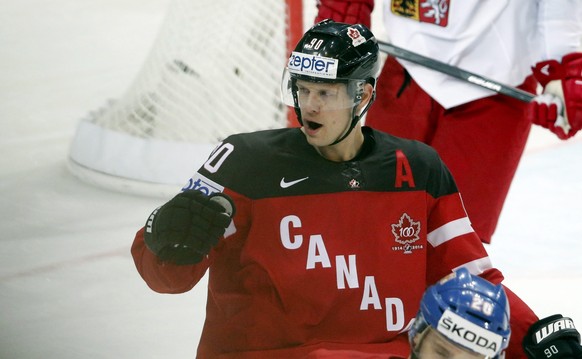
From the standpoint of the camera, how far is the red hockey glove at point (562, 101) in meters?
2.70

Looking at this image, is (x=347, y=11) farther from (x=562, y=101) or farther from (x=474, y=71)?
(x=562, y=101)

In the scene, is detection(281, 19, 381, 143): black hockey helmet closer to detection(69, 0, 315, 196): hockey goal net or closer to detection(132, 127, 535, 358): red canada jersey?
detection(132, 127, 535, 358): red canada jersey

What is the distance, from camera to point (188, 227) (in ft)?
6.19

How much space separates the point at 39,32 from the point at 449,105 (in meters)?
3.68

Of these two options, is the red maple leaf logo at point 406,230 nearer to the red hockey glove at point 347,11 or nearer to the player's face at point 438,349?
the player's face at point 438,349

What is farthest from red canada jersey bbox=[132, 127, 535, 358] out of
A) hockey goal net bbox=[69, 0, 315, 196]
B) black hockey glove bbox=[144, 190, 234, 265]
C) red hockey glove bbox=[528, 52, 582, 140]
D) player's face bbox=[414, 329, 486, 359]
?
hockey goal net bbox=[69, 0, 315, 196]

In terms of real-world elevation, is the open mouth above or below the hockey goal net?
above

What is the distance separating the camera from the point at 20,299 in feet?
11.1

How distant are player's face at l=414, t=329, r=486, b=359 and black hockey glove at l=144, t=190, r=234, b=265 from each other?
A: 388 millimetres

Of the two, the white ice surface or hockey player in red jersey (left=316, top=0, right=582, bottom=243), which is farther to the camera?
the white ice surface

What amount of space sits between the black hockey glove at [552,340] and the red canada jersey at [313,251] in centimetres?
14

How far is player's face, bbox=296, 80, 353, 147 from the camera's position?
83.6 inches

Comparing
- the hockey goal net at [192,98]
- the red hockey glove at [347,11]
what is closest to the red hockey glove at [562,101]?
the red hockey glove at [347,11]

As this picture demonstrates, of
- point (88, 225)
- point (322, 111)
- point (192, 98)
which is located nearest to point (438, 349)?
point (322, 111)
